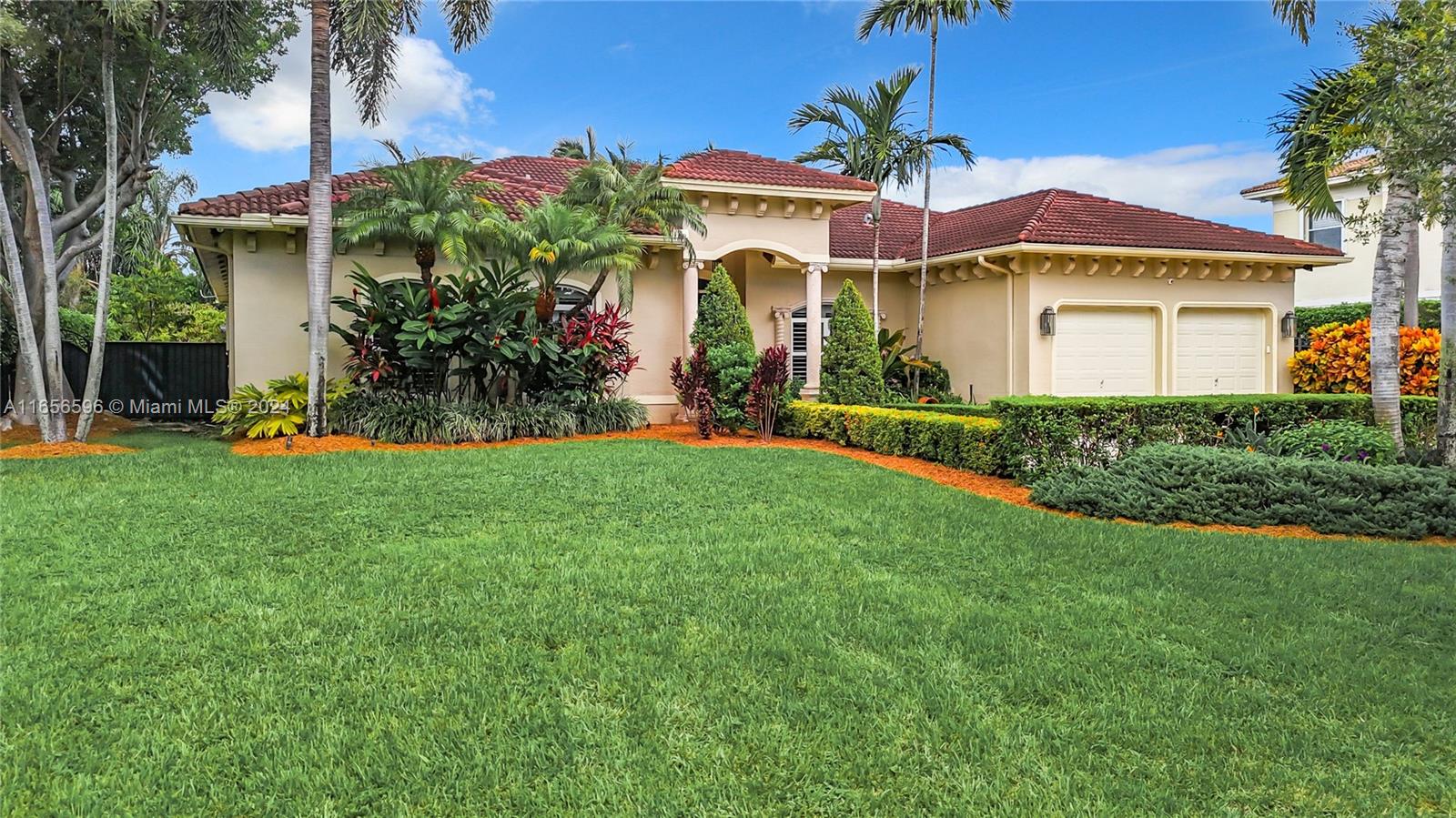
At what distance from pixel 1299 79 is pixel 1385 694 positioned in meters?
12.2

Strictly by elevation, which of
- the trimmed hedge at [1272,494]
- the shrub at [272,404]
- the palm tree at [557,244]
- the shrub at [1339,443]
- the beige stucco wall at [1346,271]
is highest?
the beige stucco wall at [1346,271]

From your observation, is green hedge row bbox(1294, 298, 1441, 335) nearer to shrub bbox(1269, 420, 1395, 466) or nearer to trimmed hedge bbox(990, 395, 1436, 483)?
shrub bbox(1269, 420, 1395, 466)

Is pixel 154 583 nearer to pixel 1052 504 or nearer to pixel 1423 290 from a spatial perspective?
pixel 1052 504

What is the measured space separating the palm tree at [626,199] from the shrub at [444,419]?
2.31m

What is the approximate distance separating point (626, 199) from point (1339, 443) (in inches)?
412

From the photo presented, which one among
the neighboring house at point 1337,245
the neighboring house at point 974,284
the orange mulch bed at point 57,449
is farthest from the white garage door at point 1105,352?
the orange mulch bed at point 57,449

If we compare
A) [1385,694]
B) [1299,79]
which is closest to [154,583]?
[1385,694]

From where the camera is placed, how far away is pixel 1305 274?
821 inches

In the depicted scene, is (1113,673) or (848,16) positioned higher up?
(848,16)

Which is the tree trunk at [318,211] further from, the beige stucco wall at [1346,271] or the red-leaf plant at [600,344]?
the beige stucco wall at [1346,271]

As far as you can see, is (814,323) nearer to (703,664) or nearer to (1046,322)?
(1046,322)

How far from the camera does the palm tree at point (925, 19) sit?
1535cm

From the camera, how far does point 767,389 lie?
12.2 m

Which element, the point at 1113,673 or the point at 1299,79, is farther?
the point at 1299,79
